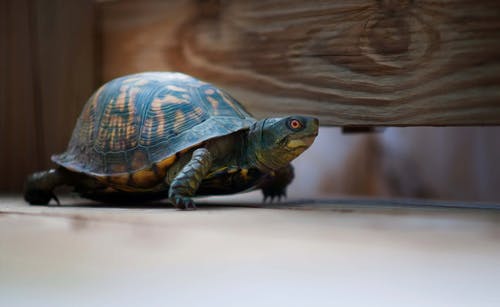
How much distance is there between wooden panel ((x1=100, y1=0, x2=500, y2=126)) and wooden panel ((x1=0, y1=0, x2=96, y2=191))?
9.6 inches

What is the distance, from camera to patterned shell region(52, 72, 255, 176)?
6.78 feet

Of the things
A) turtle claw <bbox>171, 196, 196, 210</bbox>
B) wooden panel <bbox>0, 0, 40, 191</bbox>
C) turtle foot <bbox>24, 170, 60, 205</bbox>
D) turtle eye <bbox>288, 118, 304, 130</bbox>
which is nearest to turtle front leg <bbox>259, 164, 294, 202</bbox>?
turtle eye <bbox>288, 118, 304, 130</bbox>

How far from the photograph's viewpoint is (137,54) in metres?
2.69

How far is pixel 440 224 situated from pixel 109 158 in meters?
1.13

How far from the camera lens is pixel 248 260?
3.59 feet

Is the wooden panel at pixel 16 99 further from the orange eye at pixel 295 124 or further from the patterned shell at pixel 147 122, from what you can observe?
the orange eye at pixel 295 124

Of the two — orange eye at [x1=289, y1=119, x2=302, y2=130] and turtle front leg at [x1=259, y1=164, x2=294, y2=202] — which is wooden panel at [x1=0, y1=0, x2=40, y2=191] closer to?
turtle front leg at [x1=259, y1=164, x2=294, y2=202]

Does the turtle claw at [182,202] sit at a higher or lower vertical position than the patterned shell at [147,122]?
lower

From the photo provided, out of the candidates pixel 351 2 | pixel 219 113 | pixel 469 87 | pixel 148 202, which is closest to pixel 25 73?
pixel 148 202

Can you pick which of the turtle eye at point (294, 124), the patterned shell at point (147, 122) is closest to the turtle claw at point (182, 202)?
the patterned shell at point (147, 122)

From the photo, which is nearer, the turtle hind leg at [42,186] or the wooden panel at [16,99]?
the turtle hind leg at [42,186]

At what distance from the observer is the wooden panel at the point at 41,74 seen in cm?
275

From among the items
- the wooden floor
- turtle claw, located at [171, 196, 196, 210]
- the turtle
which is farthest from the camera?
the turtle

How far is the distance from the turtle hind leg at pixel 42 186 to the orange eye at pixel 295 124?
0.90m
